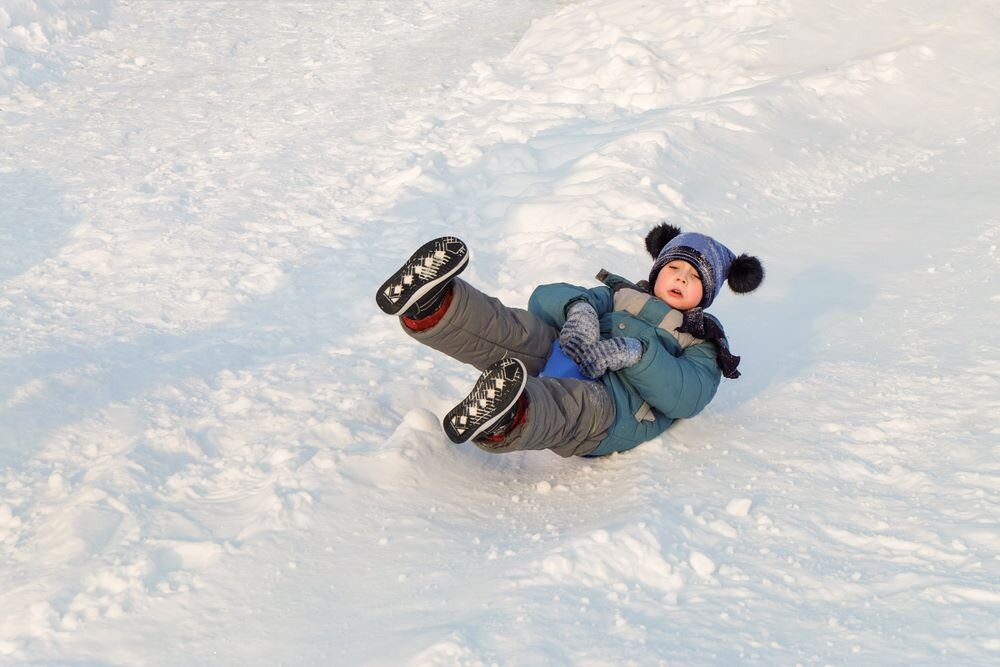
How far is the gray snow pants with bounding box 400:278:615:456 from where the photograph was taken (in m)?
3.39

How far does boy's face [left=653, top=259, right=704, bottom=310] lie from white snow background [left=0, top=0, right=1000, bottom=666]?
1.47ft

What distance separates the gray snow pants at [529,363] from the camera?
11.1 ft

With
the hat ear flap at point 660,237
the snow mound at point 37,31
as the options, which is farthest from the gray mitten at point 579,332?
the snow mound at point 37,31

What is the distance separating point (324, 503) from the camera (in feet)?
11.3

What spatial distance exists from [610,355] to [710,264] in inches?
26.0

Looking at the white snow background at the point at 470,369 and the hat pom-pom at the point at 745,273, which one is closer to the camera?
the white snow background at the point at 470,369

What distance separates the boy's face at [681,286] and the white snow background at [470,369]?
45 cm

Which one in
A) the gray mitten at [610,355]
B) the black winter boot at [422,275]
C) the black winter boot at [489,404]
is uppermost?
the black winter boot at [422,275]

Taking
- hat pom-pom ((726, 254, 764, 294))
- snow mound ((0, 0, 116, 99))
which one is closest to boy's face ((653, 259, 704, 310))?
hat pom-pom ((726, 254, 764, 294))

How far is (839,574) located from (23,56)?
25.6ft

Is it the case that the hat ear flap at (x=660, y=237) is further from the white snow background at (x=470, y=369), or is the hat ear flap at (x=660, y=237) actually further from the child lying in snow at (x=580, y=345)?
the white snow background at (x=470, y=369)

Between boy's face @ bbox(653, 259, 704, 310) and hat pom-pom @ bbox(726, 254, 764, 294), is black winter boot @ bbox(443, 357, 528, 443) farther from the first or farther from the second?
hat pom-pom @ bbox(726, 254, 764, 294)

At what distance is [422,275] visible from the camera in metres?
3.37

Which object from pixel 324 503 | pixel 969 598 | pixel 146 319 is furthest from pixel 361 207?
pixel 969 598
